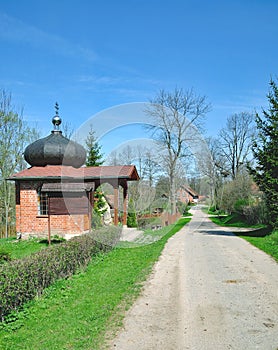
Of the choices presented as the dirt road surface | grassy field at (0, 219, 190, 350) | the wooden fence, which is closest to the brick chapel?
the wooden fence

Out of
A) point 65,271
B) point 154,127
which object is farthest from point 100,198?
point 65,271

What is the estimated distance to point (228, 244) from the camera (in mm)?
14906

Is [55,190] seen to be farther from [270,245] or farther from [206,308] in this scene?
[206,308]

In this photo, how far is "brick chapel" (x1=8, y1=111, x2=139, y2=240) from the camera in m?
17.1

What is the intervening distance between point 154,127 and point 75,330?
26.0 metres

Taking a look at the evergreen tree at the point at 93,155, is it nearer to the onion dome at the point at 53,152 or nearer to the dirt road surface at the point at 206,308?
the onion dome at the point at 53,152

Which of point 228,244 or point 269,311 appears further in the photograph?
point 228,244

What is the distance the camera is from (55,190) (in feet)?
54.8

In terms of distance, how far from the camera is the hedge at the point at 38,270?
20.2ft

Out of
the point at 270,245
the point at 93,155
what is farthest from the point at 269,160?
the point at 93,155

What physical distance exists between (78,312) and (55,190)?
10936mm

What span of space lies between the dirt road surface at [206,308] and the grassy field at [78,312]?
0.32m

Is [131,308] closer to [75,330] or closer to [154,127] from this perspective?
[75,330]

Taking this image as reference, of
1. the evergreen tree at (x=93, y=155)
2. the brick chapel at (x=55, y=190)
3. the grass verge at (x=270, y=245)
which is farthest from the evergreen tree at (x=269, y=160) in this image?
the evergreen tree at (x=93, y=155)
